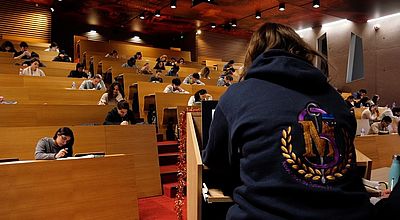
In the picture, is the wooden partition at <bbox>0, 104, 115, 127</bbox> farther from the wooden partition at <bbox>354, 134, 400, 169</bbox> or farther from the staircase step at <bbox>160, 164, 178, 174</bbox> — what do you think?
the wooden partition at <bbox>354, 134, 400, 169</bbox>

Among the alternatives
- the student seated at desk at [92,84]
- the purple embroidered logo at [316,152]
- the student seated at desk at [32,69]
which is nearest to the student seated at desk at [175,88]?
the student seated at desk at [92,84]

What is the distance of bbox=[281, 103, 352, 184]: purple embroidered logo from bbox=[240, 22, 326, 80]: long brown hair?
9.0 inches

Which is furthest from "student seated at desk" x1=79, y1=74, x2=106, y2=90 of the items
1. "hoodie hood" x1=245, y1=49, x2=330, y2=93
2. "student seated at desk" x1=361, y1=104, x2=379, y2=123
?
"hoodie hood" x1=245, y1=49, x2=330, y2=93

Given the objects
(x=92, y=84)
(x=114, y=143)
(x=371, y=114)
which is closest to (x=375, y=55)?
(x=371, y=114)

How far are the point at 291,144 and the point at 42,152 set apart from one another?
2.91m

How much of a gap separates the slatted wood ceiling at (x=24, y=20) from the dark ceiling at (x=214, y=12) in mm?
348

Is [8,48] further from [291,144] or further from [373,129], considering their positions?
[291,144]

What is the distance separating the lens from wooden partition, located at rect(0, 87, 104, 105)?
496 centimetres

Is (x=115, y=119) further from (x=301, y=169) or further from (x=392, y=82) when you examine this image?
(x=392, y=82)

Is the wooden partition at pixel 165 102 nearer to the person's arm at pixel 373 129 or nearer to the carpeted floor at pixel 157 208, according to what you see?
the carpeted floor at pixel 157 208

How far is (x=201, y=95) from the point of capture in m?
5.50

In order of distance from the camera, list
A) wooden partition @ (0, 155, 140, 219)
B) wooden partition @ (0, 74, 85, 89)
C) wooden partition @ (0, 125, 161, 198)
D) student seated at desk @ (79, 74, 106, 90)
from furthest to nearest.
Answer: student seated at desk @ (79, 74, 106, 90) < wooden partition @ (0, 74, 85, 89) < wooden partition @ (0, 125, 161, 198) < wooden partition @ (0, 155, 140, 219)

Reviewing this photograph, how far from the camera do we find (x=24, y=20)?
33.7ft

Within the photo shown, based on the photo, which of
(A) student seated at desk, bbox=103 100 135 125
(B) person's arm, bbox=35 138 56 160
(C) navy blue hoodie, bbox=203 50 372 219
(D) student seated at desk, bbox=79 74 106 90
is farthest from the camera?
(D) student seated at desk, bbox=79 74 106 90
